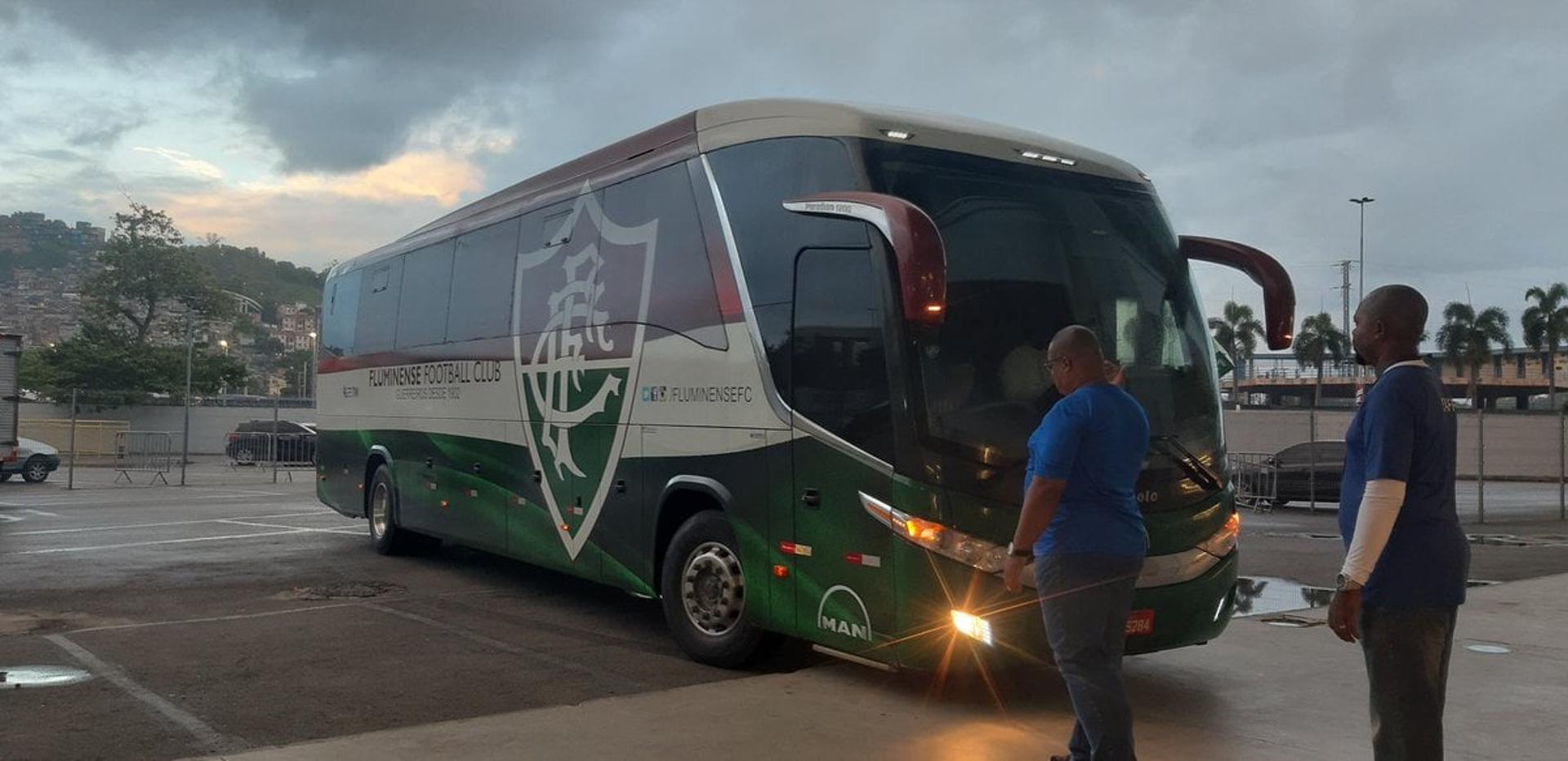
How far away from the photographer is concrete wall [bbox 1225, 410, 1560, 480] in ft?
121

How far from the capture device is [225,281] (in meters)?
119

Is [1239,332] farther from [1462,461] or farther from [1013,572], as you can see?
[1013,572]

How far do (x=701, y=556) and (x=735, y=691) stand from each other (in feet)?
3.96

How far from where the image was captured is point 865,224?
638cm

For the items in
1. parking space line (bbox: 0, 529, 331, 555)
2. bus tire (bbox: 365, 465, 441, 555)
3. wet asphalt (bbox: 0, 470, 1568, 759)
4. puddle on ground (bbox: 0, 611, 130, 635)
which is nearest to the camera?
wet asphalt (bbox: 0, 470, 1568, 759)

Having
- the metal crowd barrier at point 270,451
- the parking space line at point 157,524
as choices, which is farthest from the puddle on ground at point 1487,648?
the metal crowd barrier at point 270,451

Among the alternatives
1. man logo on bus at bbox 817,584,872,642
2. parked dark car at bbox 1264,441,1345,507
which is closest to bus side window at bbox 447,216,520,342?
man logo on bus at bbox 817,584,872,642

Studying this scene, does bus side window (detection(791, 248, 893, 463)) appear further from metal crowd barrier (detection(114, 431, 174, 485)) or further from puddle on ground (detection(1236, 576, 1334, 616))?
metal crowd barrier (detection(114, 431, 174, 485))

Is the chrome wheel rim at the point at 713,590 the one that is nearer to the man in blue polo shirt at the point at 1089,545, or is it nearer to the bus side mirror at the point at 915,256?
the bus side mirror at the point at 915,256

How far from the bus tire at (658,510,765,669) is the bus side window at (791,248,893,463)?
1.24m

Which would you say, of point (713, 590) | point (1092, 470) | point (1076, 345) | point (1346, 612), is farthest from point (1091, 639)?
point (713, 590)

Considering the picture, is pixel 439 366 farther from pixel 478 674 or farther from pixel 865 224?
pixel 865 224

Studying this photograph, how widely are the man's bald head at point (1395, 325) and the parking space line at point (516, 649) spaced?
455 centimetres

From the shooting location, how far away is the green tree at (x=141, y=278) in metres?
62.1
